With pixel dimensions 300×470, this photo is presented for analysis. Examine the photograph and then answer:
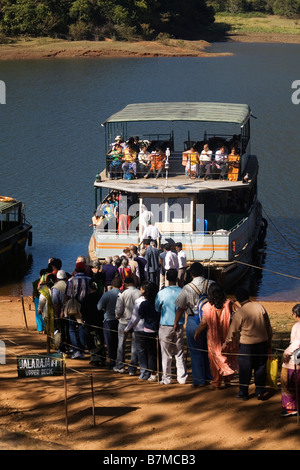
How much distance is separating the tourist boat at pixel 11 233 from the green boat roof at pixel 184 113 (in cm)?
467

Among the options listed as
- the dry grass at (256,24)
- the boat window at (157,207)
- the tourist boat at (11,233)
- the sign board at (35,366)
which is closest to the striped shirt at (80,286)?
the sign board at (35,366)

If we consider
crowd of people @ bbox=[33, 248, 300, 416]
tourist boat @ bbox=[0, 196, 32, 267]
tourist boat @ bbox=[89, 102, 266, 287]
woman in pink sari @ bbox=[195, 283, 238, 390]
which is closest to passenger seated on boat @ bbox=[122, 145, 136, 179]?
tourist boat @ bbox=[89, 102, 266, 287]

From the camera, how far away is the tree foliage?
320 feet

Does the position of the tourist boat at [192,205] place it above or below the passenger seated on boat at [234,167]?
below

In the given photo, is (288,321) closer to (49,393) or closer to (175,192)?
(175,192)

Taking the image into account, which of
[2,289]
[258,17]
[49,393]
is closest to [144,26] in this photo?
[258,17]

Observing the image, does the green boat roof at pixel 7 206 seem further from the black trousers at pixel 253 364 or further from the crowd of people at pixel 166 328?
the black trousers at pixel 253 364

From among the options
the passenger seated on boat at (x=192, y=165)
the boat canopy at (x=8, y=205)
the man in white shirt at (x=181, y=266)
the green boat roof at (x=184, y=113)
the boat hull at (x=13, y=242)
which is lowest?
the boat hull at (x=13, y=242)

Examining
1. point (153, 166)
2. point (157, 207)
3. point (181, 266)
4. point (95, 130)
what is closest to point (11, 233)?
point (153, 166)

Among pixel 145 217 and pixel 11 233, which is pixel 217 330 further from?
pixel 11 233

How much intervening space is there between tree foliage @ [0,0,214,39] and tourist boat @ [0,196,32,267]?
225 ft

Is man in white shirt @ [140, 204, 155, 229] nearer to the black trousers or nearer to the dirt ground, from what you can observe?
the dirt ground

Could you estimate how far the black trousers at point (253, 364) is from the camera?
13.2m

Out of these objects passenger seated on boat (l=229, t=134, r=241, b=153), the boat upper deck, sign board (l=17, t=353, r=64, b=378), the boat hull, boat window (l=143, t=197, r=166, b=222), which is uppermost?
passenger seated on boat (l=229, t=134, r=241, b=153)
